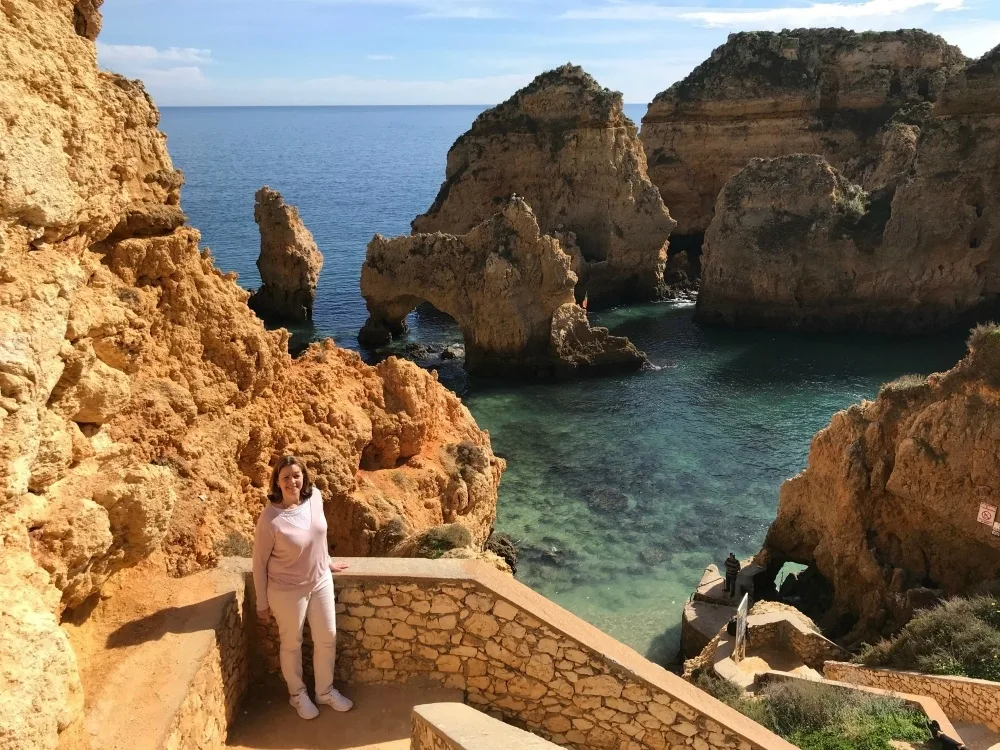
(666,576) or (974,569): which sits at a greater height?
(974,569)

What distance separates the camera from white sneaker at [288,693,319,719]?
618 cm

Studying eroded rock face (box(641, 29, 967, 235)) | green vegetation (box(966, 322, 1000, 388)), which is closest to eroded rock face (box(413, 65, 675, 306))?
eroded rock face (box(641, 29, 967, 235))

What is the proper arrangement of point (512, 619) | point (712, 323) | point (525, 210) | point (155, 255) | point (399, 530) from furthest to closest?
point (712, 323) → point (525, 210) → point (399, 530) → point (155, 255) → point (512, 619)

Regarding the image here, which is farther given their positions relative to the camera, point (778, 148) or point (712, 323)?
point (778, 148)

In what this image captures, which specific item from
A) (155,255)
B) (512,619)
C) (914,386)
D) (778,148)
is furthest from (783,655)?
(778,148)

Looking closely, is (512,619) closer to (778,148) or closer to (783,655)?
(783,655)

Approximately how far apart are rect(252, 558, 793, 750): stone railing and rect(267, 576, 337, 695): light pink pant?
278mm

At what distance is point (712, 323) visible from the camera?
3891cm

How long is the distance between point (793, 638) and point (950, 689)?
11.6 ft

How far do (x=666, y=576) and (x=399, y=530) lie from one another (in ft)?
27.0

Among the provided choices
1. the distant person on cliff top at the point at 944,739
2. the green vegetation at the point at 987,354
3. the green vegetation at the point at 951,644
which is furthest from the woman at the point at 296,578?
the green vegetation at the point at 987,354

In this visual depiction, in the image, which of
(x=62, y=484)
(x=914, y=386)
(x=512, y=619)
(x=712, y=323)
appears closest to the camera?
(x=62, y=484)

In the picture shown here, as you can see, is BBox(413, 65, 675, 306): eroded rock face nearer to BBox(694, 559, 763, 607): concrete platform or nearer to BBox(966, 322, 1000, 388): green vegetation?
BBox(694, 559, 763, 607): concrete platform

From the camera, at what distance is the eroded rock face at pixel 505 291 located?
1180 inches
